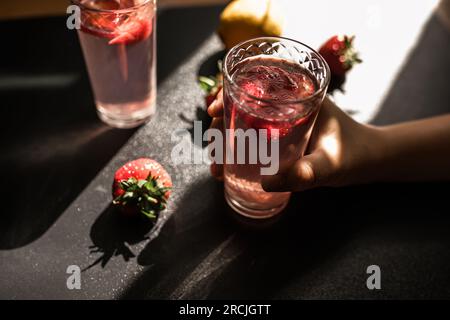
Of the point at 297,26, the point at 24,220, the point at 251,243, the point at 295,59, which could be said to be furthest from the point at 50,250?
the point at 297,26

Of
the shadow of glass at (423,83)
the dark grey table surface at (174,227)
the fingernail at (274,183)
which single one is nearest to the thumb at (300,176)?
the fingernail at (274,183)

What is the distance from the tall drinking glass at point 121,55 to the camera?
80 centimetres

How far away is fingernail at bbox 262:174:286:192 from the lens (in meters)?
0.67

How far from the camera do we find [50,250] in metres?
0.77

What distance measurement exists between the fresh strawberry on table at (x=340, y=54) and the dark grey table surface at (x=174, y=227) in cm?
12

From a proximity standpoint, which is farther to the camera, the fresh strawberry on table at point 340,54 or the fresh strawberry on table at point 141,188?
the fresh strawberry on table at point 340,54

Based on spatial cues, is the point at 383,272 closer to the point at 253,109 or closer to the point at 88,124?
the point at 253,109

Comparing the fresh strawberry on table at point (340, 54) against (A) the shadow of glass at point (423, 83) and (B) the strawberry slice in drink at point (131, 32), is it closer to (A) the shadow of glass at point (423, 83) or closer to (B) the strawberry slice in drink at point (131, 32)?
(A) the shadow of glass at point (423, 83)

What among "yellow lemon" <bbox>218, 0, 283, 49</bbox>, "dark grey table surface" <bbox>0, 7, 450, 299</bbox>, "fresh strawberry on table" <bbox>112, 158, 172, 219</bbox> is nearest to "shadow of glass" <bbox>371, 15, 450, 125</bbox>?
"dark grey table surface" <bbox>0, 7, 450, 299</bbox>

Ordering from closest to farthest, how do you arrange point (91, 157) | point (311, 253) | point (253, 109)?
point (253, 109) → point (311, 253) → point (91, 157)

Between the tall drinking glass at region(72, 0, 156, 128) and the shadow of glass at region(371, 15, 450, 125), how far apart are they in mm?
435

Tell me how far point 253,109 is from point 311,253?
0.83 ft
